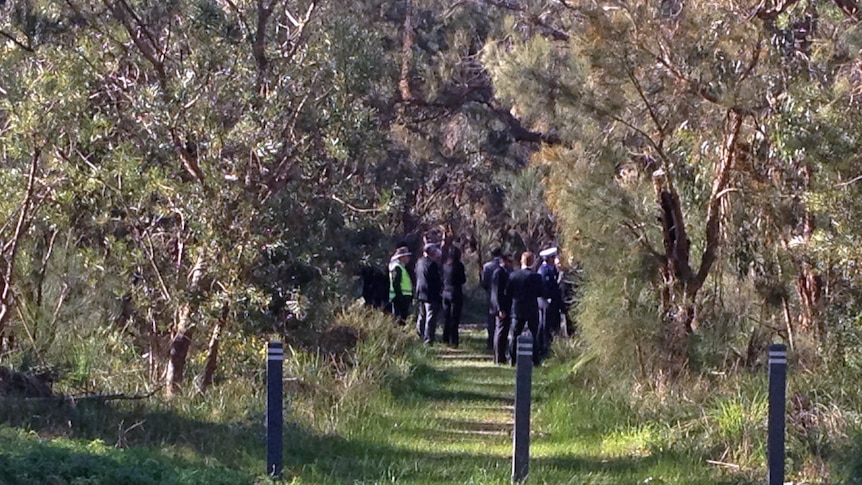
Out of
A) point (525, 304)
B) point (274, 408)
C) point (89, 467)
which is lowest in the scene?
point (89, 467)

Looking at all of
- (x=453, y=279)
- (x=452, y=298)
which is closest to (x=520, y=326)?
(x=452, y=298)

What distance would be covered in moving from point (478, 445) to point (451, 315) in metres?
8.85

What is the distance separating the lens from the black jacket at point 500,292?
1733 centimetres

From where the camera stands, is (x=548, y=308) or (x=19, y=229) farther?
(x=548, y=308)

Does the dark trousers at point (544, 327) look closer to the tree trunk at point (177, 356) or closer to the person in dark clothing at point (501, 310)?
the person in dark clothing at point (501, 310)

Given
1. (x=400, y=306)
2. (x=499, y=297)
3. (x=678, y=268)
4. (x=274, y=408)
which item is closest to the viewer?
(x=274, y=408)

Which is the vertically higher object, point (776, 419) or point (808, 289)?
point (808, 289)

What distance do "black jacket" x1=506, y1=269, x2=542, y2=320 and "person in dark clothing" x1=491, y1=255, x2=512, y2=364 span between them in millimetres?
275

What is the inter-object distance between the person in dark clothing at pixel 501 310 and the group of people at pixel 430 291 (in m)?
1.53

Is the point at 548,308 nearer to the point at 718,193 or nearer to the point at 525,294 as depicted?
the point at 525,294

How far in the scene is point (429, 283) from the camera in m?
19.7

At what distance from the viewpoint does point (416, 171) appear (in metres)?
28.0

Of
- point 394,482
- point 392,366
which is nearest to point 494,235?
point 392,366

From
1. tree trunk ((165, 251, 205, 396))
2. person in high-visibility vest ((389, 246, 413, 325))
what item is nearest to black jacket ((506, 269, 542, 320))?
person in high-visibility vest ((389, 246, 413, 325))
